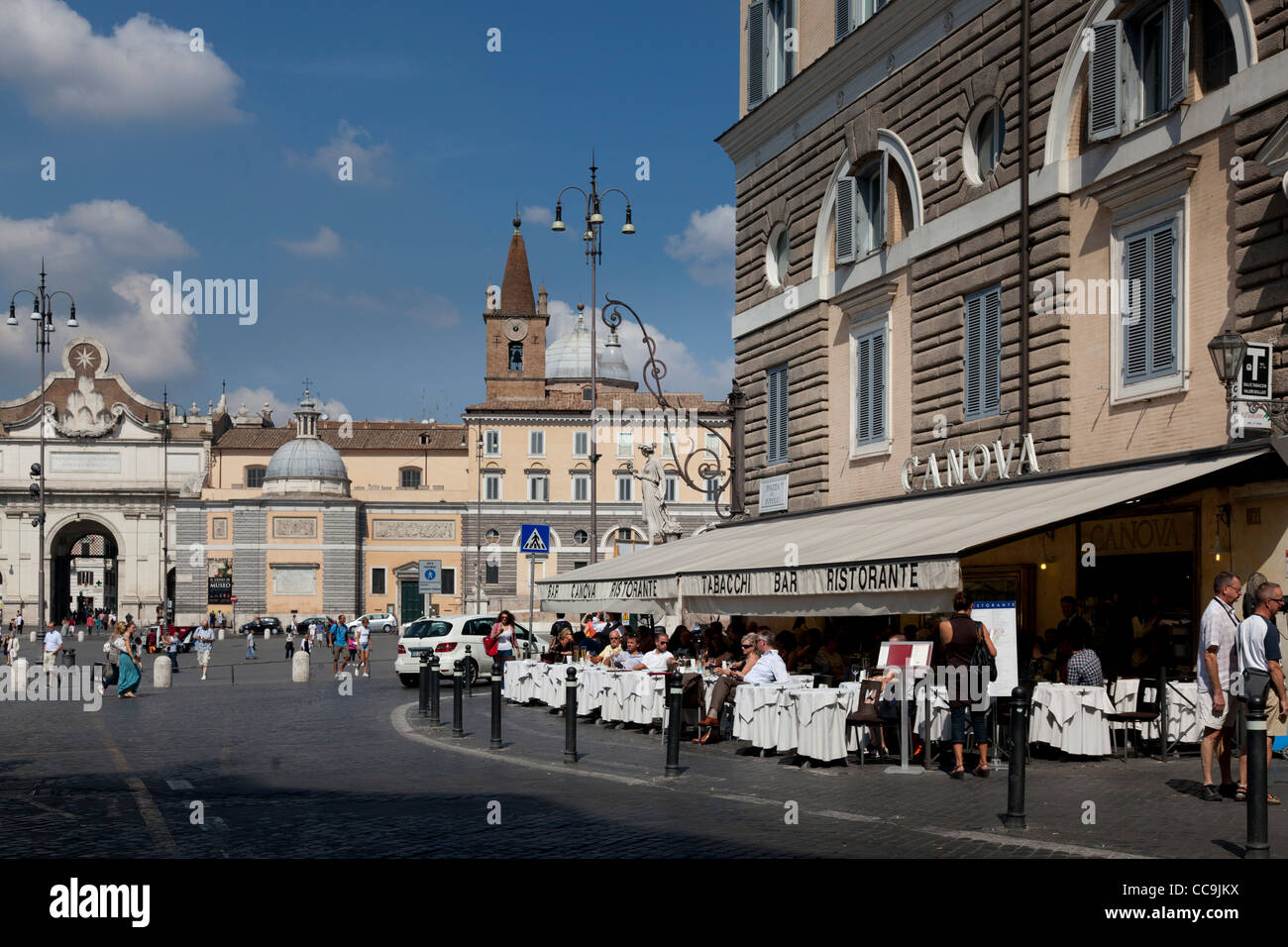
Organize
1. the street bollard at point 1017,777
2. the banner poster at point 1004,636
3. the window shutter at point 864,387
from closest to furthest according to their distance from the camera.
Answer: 1. the street bollard at point 1017,777
2. the banner poster at point 1004,636
3. the window shutter at point 864,387

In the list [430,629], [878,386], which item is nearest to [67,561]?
[430,629]

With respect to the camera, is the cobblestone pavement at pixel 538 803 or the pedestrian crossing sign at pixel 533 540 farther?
the pedestrian crossing sign at pixel 533 540

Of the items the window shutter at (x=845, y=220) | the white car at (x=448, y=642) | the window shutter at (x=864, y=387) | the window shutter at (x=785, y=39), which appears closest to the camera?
the window shutter at (x=864, y=387)

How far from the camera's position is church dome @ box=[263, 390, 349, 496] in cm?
8875

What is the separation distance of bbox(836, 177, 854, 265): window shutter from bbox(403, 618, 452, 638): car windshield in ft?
46.2

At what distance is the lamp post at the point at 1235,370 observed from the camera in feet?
43.0

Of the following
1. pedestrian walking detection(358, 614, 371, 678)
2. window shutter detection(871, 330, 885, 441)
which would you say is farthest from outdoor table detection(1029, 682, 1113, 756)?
pedestrian walking detection(358, 614, 371, 678)

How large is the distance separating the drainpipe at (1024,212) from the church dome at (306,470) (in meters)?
75.5

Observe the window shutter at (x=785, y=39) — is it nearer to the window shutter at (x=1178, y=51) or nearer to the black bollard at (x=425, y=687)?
the window shutter at (x=1178, y=51)

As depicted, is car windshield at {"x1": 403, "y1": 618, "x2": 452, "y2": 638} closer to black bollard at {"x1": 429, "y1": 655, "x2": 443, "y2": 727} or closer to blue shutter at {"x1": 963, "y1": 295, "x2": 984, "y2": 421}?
black bollard at {"x1": 429, "y1": 655, "x2": 443, "y2": 727}

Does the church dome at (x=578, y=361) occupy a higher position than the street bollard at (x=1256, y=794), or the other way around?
the church dome at (x=578, y=361)

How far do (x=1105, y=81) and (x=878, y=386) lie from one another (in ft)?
20.8

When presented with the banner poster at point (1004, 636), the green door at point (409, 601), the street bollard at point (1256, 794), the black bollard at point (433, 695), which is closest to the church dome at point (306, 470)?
the green door at point (409, 601)

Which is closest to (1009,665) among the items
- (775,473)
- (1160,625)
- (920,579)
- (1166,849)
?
(920,579)
